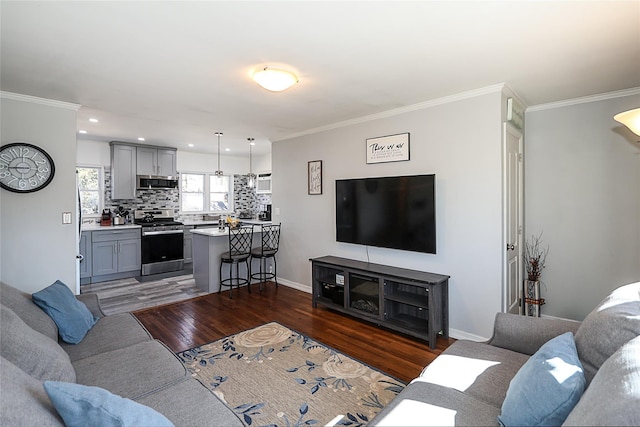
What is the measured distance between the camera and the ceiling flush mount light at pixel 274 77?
2.51m

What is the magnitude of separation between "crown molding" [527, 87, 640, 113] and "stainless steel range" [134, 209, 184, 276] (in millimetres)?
6084

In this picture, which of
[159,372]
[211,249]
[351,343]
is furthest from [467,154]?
[211,249]

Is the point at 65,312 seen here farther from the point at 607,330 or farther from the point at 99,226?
the point at 99,226

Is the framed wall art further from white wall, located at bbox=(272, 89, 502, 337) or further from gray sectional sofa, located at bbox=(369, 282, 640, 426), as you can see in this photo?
gray sectional sofa, located at bbox=(369, 282, 640, 426)

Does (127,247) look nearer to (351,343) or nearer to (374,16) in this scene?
(351,343)

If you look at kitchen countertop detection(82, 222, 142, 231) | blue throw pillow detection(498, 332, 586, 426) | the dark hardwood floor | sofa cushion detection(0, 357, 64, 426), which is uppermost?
kitchen countertop detection(82, 222, 142, 231)

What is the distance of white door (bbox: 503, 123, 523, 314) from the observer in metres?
3.04

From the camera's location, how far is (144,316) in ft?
12.7

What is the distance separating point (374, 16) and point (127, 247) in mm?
5671

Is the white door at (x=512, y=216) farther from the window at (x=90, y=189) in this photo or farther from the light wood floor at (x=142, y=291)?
the window at (x=90, y=189)

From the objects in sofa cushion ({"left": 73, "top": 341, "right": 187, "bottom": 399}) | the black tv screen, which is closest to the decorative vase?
the black tv screen

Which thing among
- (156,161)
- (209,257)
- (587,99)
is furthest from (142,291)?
(587,99)

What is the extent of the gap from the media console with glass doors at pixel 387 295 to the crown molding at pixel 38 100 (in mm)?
3304

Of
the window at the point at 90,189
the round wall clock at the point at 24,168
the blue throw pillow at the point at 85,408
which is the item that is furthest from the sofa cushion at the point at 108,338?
the window at the point at 90,189
